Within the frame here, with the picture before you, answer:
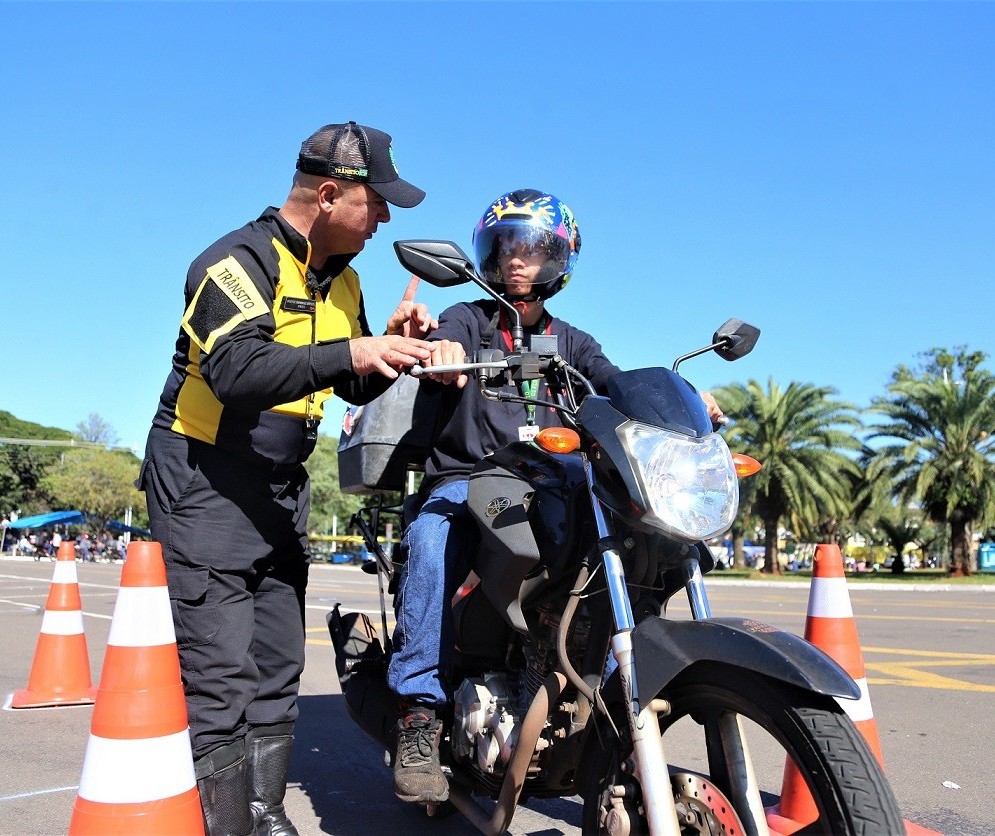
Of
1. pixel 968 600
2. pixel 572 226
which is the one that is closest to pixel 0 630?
pixel 572 226

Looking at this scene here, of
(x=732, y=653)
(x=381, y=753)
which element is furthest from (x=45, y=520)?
(x=732, y=653)

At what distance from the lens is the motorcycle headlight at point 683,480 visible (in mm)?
2314

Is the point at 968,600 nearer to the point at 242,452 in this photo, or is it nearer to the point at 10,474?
the point at 242,452

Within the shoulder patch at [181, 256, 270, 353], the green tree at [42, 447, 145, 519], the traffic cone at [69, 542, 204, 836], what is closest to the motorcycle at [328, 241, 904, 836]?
the shoulder patch at [181, 256, 270, 353]

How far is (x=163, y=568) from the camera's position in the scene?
9.07 ft

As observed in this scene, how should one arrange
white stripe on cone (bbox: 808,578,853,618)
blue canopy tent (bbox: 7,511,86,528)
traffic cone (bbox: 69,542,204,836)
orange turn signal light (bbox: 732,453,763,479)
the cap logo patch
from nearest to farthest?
traffic cone (bbox: 69,542,204,836), orange turn signal light (bbox: 732,453,763,479), the cap logo patch, white stripe on cone (bbox: 808,578,853,618), blue canopy tent (bbox: 7,511,86,528)

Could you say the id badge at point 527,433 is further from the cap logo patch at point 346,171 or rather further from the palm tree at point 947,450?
the palm tree at point 947,450

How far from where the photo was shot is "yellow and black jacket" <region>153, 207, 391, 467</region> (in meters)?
2.76

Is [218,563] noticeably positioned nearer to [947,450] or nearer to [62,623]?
[62,623]

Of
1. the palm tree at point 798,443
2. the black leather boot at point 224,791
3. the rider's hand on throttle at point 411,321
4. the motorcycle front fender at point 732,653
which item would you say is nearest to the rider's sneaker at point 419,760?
the black leather boot at point 224,791

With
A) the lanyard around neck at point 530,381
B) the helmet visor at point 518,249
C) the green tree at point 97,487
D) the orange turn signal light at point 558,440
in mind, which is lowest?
the orange turn signal light at point 558,440

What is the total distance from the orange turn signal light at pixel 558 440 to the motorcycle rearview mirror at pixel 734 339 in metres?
0.77

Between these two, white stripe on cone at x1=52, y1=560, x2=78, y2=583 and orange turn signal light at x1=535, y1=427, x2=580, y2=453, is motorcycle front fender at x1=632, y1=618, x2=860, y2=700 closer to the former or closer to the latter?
orange turn signal light at x1=535, y1=427, x2=580, y2=453

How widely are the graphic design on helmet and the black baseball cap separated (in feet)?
1.20
